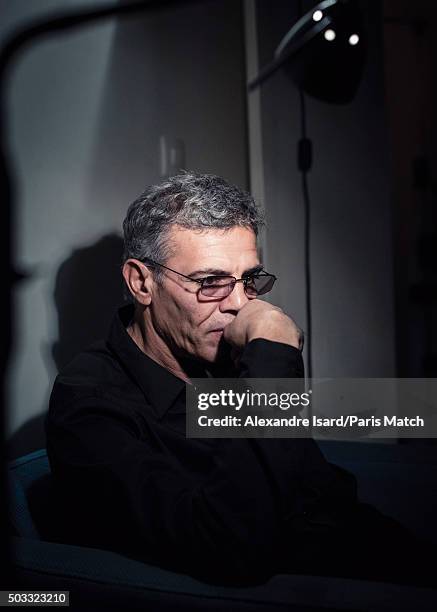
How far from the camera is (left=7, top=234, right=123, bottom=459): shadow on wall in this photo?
1271mm

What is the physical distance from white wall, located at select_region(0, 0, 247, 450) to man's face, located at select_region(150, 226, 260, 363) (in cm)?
29

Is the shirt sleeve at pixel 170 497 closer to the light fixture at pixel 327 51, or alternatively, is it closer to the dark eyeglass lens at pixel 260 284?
the dark eyeglass lens at pixel 260 284

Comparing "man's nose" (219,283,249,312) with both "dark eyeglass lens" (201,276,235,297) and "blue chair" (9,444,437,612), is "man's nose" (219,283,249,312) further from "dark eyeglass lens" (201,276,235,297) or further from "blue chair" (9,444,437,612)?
"blue chair" (9,444,437,612)

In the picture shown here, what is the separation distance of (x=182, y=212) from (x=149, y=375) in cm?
34

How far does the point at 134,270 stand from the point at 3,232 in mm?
809

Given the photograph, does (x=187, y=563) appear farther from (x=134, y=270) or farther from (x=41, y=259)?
(x=41, y=259)

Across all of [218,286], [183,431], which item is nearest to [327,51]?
[218,286]

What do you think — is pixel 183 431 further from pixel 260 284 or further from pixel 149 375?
pixel 260 284

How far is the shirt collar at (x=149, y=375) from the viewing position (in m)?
1.07

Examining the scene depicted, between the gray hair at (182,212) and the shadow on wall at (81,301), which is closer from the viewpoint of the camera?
the gray hair at (182,212)

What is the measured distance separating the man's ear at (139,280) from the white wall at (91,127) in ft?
0.67

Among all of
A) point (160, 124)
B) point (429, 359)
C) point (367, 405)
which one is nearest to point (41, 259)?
point (160, 124)

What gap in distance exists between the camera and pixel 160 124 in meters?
1.57

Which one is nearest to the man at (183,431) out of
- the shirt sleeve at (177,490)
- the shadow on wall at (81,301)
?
the shirt sleeve at (177,490)
